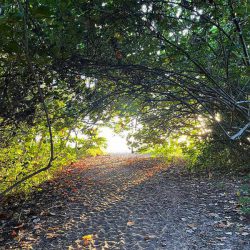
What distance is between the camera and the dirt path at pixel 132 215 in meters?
3.35

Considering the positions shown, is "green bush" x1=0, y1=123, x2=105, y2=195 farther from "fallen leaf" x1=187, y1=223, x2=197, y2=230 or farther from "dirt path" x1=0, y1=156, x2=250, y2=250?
"fallen leaf" x1=187, y1=223, x2=197, y2=230

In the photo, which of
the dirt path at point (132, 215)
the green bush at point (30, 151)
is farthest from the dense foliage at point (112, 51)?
the dirt path at point (132, 215)

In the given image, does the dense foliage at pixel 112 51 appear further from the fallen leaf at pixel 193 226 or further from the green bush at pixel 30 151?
the fallen leaf at pixel 193 226

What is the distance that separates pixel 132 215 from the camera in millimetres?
4195

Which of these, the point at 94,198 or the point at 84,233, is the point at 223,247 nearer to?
the point at 84,233

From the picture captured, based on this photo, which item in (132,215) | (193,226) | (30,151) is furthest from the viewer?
(30,151)

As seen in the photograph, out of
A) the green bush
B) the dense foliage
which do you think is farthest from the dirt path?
the dense foliage

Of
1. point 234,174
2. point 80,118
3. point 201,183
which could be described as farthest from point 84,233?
point 234,174

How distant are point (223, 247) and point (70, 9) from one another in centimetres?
265

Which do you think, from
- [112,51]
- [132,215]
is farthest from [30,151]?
[112,51]

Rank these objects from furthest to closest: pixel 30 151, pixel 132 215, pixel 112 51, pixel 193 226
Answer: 1. pixel 30 151
2. pixel 132 215
3. pixel 193 226
4. pixel 112 51

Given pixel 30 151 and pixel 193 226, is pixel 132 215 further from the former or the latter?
pixel 30 151

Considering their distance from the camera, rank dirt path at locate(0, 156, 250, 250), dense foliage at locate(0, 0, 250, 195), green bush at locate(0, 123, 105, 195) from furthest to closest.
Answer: green bush at locate(0, 123, 105, 195), dirt path at locate(0, 156, 250, 250), dense foliage at locate(0, 0, 250, 195)

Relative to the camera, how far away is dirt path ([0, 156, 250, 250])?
3.35 meters
